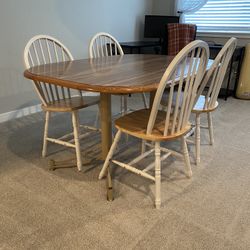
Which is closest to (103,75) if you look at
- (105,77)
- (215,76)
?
(105,77)

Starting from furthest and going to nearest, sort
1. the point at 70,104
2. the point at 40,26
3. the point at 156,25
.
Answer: the point at 156,25 → the point at 40,26 → the point at 70,104

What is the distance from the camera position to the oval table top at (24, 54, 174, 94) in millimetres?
1330

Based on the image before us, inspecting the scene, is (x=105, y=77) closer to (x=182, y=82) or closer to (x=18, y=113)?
(x=182, y=82)


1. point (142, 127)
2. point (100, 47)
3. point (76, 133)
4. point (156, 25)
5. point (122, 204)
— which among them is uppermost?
point (156, 25)

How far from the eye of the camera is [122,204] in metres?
1.55

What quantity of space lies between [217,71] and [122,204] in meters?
1.08

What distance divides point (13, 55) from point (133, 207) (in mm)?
2115

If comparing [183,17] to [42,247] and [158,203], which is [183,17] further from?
[42,247]

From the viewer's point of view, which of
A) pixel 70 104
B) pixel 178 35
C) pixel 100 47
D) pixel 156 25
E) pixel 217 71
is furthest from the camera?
pixel 156 25

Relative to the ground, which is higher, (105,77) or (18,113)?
(105,77)

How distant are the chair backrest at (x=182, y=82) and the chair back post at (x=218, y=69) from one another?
0.21m

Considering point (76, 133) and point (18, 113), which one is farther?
point (18, 113)

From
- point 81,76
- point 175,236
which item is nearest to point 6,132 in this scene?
point 81,76

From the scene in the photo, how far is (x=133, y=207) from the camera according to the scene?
60.0 inches
